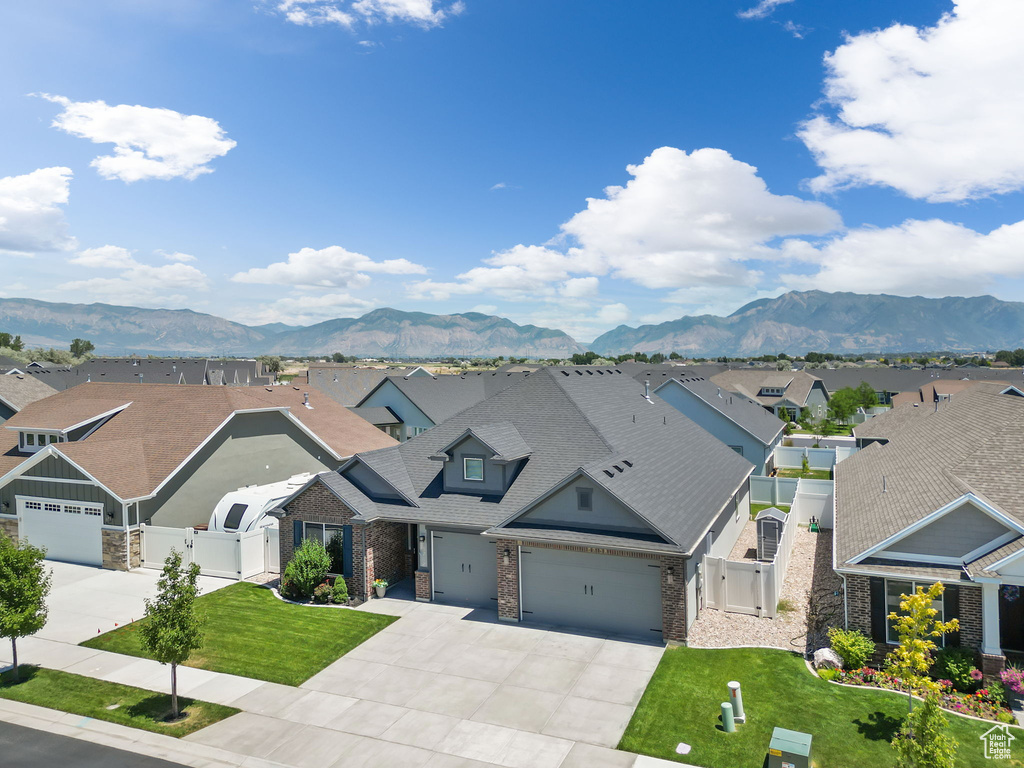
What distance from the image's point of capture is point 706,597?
1994cm

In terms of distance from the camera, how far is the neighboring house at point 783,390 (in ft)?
264

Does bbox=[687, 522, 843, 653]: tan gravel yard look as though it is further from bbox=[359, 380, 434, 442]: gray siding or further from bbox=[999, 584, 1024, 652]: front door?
bbox=[359, 380, 434, 442]: gray siding

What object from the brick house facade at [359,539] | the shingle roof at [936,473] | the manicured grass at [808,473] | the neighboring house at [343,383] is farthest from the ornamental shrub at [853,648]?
the neighboring house at [343,383]

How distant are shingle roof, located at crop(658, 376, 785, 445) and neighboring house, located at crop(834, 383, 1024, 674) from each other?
2261 cm

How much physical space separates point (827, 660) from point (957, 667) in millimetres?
2639

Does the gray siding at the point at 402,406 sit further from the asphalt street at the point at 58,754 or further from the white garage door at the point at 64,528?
the asphalt street at the point at 58,754

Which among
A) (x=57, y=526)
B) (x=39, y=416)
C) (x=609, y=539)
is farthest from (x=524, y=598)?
(x=39, y=416)

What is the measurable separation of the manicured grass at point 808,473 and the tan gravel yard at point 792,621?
19.1 meters

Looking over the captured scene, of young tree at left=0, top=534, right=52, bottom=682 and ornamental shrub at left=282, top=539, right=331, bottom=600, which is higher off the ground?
young tree at left=0, top=534, right=52, bottom=682

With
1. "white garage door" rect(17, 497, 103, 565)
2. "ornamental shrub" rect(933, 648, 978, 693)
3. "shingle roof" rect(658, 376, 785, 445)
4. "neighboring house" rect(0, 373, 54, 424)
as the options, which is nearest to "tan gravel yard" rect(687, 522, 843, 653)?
"ornamental shrub" rect(933, 648, 978, 693)

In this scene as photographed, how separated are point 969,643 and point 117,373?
9697 centimetres

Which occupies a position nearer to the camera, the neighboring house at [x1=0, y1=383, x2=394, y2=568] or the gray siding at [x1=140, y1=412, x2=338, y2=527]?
the neighboring house at [x1=0, y1=383, x2=394, y2=568]

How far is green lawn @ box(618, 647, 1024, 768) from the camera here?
11797mm
